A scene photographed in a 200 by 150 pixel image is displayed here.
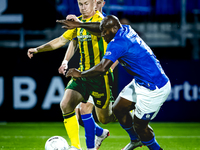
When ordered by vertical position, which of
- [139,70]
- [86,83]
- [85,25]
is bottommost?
[86,83]

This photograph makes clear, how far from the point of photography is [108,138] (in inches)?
241

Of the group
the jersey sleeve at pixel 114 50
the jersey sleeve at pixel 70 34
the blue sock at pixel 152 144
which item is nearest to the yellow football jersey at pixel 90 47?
the jersey sleeve at pixel 70 34

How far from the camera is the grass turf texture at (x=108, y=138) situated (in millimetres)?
5379

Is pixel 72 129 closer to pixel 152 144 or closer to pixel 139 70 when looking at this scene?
pixel 152 144

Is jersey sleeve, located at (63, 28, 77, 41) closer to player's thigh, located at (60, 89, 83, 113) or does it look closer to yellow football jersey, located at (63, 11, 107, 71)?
yellow football jersey, located at (63, 11, 107, 71)

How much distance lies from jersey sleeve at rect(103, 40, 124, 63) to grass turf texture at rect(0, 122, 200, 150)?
196cm

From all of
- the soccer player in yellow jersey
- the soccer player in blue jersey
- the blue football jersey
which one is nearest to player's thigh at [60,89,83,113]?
the soccer player in yellow jersey

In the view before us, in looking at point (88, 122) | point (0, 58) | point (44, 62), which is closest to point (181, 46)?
point (44, 62)

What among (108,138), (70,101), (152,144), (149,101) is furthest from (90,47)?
(108,138)

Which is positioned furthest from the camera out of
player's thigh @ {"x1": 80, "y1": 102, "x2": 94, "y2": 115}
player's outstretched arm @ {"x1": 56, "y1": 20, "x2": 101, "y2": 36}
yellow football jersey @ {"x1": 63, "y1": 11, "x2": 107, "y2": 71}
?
player's thigh @ {"x1": 80, "y1": 102, "x2": 94, "y2": 115}

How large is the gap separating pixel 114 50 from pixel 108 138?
9.47 feet

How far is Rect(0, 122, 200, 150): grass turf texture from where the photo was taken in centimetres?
538

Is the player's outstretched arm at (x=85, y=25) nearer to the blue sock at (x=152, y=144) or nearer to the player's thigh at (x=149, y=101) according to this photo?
the player's thigh at (x=149, y=101)

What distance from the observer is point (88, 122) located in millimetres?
4508
